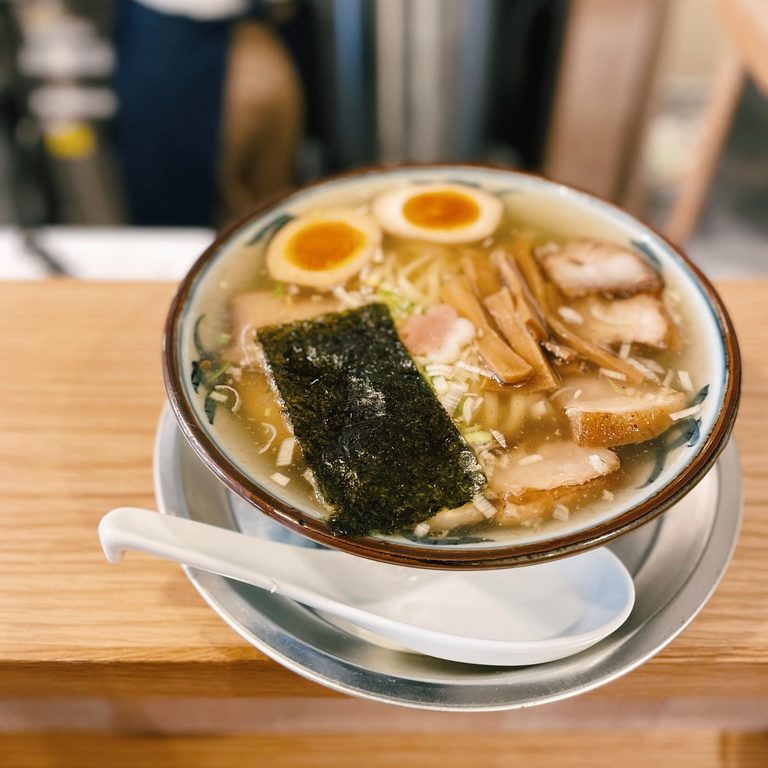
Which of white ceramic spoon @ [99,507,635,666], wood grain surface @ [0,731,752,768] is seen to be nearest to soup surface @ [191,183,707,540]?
white ceramic spoon @ [99,507,635,666]

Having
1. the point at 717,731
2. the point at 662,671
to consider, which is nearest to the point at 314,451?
the point at 662,671

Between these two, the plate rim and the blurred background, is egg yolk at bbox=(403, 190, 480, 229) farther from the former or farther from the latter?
the blurred background

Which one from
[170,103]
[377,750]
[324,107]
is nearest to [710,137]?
[324,107]

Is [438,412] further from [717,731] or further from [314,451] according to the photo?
[717,731]

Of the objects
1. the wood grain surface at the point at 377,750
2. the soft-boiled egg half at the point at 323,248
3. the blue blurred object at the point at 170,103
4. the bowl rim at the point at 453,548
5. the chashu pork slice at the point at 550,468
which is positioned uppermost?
the soft-boiled egg half at the point at 323,248

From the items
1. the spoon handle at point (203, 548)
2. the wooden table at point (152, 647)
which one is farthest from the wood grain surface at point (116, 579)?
the spoon handle at point (203, 548)

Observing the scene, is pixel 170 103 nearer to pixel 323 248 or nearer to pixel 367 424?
pixel 323 248

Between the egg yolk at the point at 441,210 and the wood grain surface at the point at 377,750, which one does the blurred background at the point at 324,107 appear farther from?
the wood grain surface at the point at 377,750
